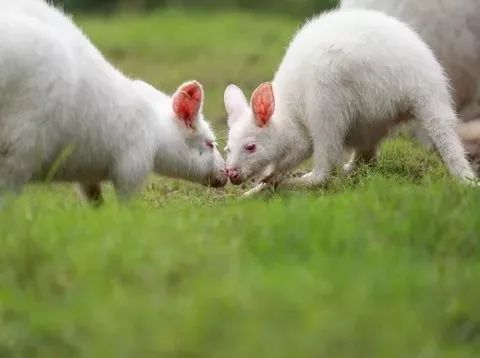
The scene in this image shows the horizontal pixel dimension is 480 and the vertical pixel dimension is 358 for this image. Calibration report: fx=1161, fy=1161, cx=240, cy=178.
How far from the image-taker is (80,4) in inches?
1043

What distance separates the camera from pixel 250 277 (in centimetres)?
413

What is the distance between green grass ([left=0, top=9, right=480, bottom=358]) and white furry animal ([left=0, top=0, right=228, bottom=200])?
1.00 ft

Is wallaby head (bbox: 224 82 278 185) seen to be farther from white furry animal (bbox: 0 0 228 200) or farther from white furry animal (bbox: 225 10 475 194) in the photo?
white furry animal (bbox: 0 0 228 200)

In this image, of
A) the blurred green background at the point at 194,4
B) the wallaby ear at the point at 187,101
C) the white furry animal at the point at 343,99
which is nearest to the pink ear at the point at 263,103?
the white furry animal at the point at 343,99

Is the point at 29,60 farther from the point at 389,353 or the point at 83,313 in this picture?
the point at 389,353

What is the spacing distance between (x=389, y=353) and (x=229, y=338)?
19.6 inches

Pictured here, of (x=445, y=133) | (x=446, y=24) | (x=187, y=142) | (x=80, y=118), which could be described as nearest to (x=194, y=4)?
(x=446, y=24)

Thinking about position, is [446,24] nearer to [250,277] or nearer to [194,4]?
[250,277]

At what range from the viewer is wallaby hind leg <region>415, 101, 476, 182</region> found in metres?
6.95

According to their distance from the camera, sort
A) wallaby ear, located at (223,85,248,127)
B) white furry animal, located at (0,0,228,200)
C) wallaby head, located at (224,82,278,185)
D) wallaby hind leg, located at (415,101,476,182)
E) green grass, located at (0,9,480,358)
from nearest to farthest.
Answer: green grass, located at (0,9,480,358) < white furry animal, located at (0,0,228,200) < wallaby hind leg, located at (415,101,476,182) < wallaby head, located at (224,82,278,185) < wallaby ear, located at (223,85,248,127)

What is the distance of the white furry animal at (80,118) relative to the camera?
19.1 ft

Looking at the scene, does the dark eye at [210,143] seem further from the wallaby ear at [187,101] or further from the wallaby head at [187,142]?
the wallaby ear at [187,101]

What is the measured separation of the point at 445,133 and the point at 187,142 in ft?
5.13

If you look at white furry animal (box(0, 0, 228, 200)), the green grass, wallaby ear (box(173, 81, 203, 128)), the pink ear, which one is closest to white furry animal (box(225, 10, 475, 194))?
the pink ear
